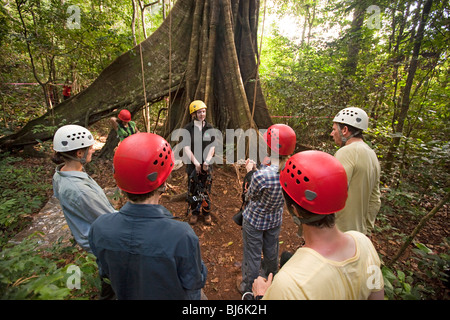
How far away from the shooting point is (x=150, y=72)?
605 centimetres

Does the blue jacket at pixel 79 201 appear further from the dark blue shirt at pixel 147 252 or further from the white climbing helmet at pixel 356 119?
the white climbing helmet at pixel 356 119

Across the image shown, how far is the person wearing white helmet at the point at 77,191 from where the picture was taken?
183cm

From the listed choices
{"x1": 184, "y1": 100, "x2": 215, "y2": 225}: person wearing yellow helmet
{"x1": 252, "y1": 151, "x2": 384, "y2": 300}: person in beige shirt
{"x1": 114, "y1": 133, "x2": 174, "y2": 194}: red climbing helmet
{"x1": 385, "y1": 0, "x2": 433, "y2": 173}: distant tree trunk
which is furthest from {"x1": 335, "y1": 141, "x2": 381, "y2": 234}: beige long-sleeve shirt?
{"x1": 184, "y1": 100, "x2": 215, "y2": 225}: person wearing yellow helmet

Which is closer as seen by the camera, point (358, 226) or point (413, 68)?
point (358, 226)

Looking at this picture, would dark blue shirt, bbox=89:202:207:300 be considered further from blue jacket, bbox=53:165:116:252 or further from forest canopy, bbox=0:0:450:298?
forest canopy, bbox=0:0:450:298

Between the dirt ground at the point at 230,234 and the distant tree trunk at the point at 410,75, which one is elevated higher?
the distant tree trunk at the point at 410,75

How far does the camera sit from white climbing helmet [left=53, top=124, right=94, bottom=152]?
6.57 feet

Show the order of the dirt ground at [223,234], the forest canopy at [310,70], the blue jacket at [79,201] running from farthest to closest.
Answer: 1. the forest canopy at [310,70]
2. the dirt ground at [223,234]
3. the blue jacket at [79,201]

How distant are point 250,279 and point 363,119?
7.41 feet

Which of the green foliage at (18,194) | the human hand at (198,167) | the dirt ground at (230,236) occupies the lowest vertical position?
the dirt ground at (230,236)

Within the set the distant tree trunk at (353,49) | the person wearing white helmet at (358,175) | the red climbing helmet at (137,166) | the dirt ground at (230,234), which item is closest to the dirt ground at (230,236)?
the dirt ground at (230,234)

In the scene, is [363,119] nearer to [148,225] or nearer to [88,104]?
[148,225]

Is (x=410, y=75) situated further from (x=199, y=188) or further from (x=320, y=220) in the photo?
(x=320, y=220)
